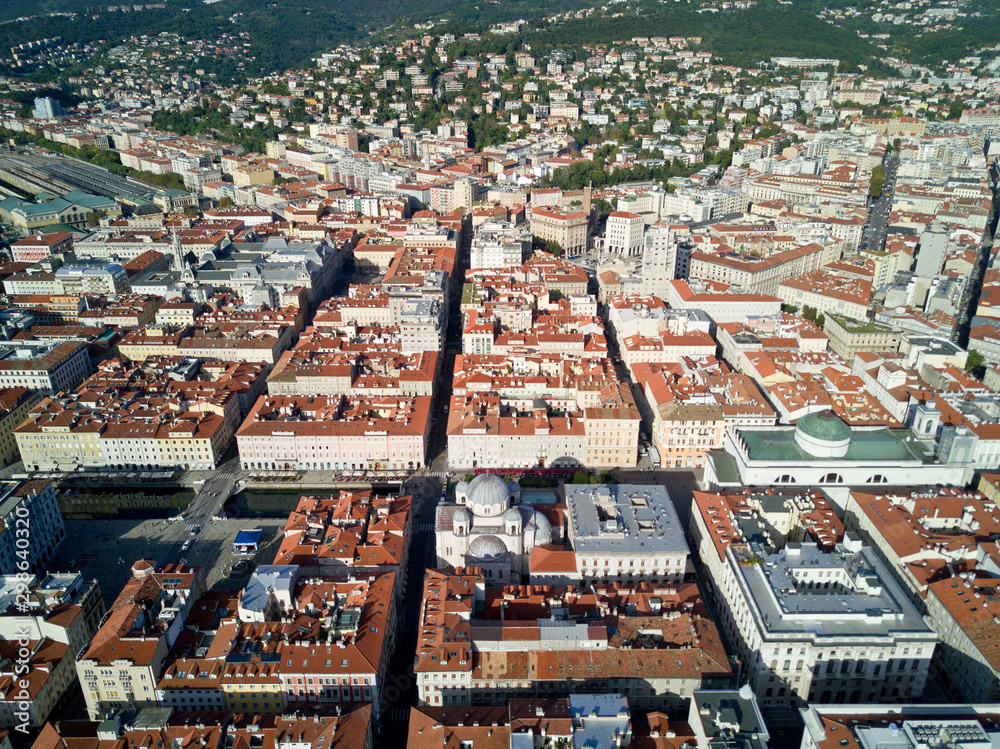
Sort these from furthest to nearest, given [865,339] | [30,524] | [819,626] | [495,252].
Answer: [495,252], [865,339], [30,524], [819,626]

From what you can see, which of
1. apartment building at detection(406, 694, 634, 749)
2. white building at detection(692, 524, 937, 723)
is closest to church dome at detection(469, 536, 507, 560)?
apartment building at detection(406, 694, 634, 749)

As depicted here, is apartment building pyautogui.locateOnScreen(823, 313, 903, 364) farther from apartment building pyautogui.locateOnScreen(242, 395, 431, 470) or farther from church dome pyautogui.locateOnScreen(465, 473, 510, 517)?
church dome pyautogui.locateOnScreen(465, 473, 510, 517)

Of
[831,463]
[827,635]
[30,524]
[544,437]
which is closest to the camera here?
[827,635]

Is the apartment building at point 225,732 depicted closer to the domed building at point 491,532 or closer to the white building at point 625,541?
the domed building at point 491,532

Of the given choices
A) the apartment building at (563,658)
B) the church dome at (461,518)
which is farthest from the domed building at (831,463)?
the church dome at (461,518)

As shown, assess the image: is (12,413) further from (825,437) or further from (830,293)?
(830,293)

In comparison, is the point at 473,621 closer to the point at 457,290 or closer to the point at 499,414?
the point at 499,414

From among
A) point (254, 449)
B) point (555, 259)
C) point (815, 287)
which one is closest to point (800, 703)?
point (254, 449)

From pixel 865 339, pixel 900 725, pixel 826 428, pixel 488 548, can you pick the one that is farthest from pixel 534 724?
pixel 865 339
